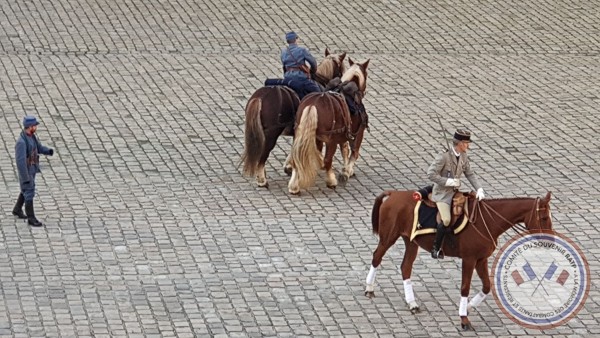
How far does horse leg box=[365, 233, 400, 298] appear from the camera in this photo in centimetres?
1481

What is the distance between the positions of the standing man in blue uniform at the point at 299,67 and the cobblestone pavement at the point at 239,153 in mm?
1232

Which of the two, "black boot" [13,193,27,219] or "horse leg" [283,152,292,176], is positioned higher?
"black boot" [13,193,27,219]

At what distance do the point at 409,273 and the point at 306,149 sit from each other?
3.76 metres

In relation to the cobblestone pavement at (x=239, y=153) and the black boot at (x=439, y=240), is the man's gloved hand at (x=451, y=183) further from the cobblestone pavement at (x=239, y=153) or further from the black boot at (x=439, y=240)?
the cobblestone pavement at (x=239, y=153)

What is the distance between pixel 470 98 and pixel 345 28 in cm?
426

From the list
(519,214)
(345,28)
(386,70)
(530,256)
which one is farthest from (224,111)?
(519,214)

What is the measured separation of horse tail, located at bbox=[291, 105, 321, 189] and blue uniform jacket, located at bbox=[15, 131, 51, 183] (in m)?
3.13

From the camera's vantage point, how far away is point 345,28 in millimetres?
26422

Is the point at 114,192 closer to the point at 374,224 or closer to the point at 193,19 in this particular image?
the point at 374,224

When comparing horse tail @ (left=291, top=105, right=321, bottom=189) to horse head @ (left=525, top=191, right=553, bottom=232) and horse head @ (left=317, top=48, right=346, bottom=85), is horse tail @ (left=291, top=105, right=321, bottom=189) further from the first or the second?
horse head @ (left=525, top=191, right=553, bottom=232)

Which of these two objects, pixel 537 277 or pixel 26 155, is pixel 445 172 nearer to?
pixel 537 277

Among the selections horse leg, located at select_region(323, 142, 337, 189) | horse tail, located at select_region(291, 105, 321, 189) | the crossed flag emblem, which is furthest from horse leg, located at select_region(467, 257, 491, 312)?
horse leg, located at select_region(323, 142, 337, 189)

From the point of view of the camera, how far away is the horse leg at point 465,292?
14.3 metres

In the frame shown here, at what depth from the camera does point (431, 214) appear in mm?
14438
